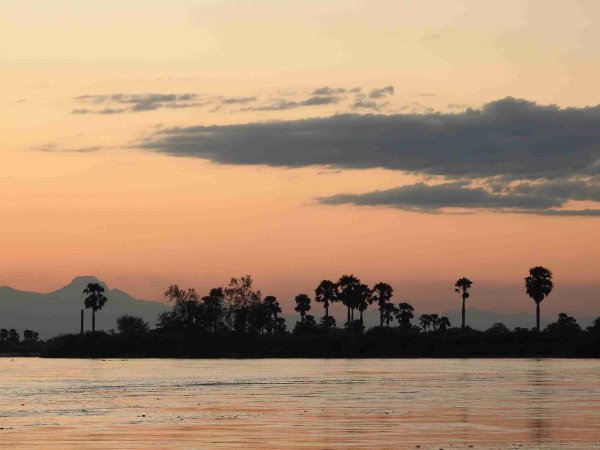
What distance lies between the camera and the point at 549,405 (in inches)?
2448

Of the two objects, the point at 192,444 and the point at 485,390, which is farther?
the point at 485,390

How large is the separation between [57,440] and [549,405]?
92.6ft

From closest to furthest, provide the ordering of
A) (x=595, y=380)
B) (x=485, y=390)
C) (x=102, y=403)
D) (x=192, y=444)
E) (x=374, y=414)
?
(x=192, y=444), (x=374, y=414), (x=102, y=403), (x=485, y=390), (x=595, y=380)

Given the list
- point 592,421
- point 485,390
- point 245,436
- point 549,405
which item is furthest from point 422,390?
point 245,436

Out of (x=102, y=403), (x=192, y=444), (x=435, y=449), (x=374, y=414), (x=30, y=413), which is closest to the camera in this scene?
(x=435, y=449)

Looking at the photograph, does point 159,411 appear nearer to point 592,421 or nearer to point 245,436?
point 245,436

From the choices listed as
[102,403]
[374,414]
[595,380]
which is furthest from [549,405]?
[595,380]

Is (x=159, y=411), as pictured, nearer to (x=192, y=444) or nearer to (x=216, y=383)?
(x=192, y=444)

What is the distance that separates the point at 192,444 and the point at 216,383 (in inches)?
2368

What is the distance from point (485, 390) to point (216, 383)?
1107 inches

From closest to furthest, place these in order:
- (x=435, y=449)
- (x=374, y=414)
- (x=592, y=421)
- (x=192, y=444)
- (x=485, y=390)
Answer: (x=435, y=449), (x=192, y=444), (x=592, y=421), (x=374, y=414), (x=485, y=390)

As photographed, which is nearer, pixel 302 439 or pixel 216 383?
pixel 302 439

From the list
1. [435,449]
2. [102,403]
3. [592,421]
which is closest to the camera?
[435,449]

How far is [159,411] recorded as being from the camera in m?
60.3
